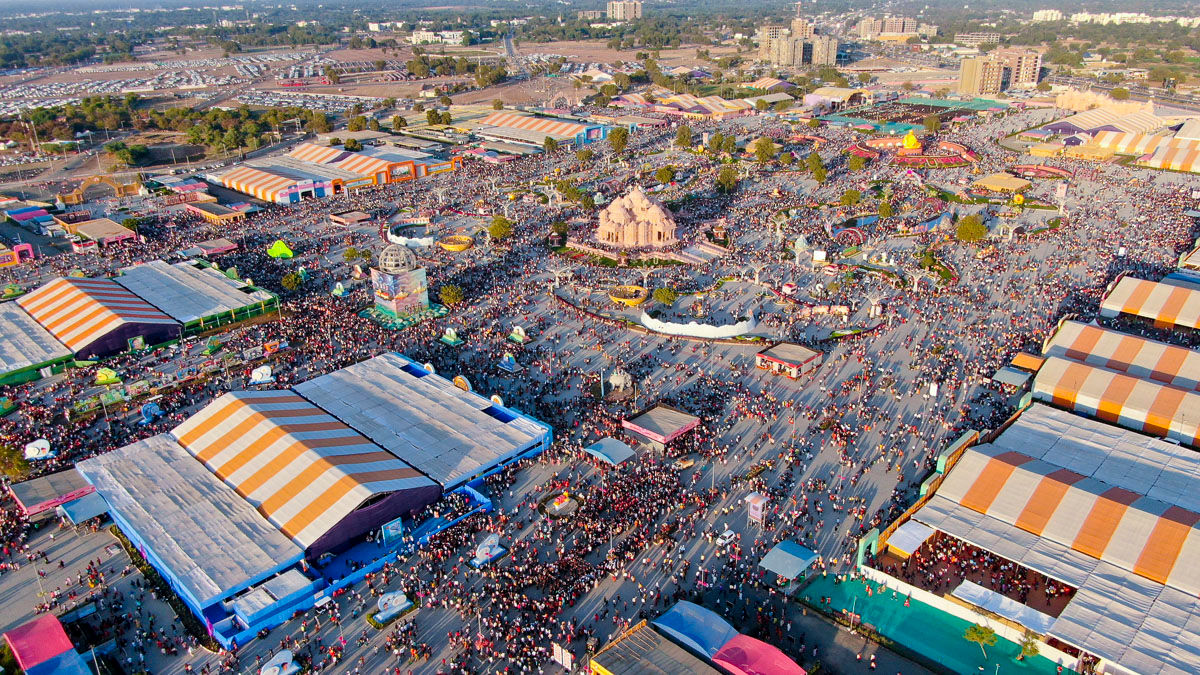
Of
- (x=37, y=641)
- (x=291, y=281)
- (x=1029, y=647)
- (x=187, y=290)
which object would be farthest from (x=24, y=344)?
(x=1029, y=647)

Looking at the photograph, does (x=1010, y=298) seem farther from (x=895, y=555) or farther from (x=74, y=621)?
(x=74, y=621)

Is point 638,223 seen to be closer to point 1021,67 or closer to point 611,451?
point 611,451

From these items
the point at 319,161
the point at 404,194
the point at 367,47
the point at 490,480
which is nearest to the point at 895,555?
the point at 490,480

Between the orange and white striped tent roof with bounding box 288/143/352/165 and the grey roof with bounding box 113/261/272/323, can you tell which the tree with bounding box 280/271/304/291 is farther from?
the orange and white striped tent roof with bounding box 288/143/352/165

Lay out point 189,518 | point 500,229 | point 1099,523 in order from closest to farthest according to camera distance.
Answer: point 1099,523 < point 189,518 < point 500,229

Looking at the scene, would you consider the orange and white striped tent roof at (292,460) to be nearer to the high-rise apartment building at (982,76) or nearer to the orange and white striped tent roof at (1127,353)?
the orange and white striped tent roof at (1127,353)

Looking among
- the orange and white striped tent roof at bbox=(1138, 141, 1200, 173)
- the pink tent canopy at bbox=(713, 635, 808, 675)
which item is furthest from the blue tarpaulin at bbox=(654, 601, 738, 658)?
the orange and white striped tent roof at bbox=(1138, 141, 1200, 173)
